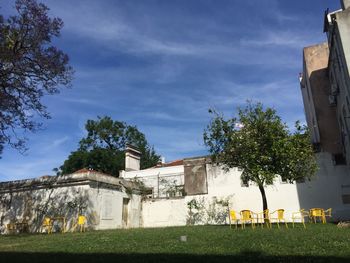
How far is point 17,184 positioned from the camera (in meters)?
26.6

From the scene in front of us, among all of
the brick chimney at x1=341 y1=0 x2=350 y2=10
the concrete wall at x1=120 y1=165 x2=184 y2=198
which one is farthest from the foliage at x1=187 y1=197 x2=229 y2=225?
the brick chimney at x1=341 y1=0 x2=350 y2=10

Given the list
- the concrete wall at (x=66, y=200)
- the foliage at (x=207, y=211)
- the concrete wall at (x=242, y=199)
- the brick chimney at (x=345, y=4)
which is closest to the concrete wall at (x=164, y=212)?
the concrete wall at (x=242, y=199)

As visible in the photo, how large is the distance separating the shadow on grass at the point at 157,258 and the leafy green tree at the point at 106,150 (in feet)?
151

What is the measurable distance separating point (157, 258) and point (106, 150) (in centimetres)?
4953

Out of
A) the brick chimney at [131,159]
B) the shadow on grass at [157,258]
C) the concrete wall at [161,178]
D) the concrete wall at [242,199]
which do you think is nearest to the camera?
the shadow on grass at [157,258]

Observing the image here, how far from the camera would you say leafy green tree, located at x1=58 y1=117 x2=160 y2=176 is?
55250mm

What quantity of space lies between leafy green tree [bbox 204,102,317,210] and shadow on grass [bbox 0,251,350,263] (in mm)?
12102

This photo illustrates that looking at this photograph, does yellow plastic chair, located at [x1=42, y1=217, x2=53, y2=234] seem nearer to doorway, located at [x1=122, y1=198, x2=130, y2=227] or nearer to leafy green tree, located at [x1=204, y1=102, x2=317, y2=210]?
doorway, located at [x1=122, y1=198, x2=130, y2=227]

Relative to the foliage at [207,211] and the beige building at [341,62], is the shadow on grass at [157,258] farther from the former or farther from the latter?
the foliage at [207,211]

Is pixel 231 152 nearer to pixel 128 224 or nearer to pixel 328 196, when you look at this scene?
pixel 328 196

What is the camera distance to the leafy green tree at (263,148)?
1984 cm

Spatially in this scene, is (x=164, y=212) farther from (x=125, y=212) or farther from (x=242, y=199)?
(x=242, y=199)

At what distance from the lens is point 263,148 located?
67.6 feet

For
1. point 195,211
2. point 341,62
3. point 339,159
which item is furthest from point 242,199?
point 341,62
